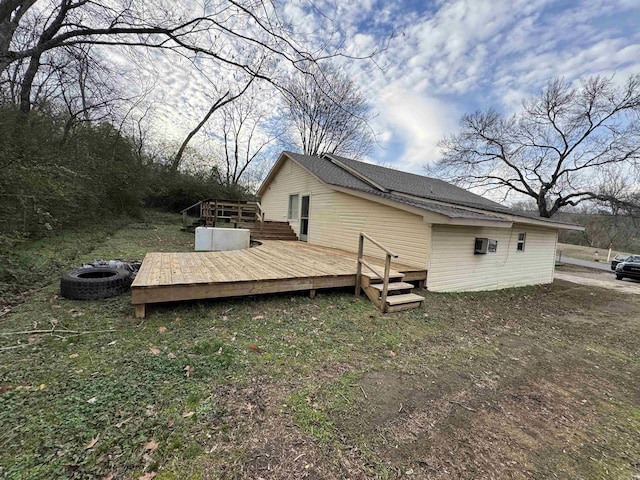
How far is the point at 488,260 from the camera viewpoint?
7105 mm

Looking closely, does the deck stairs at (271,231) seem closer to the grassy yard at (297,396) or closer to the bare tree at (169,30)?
the bare tree at (169,30)

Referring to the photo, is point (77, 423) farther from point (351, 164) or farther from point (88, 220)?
point (88, 220)

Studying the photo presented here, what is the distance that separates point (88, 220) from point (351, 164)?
33.6 feet

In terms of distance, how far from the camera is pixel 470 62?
29.7 ft

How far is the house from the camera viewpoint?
602 centimetres

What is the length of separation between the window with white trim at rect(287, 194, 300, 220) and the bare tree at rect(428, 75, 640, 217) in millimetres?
11673

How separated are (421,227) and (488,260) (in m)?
2.55

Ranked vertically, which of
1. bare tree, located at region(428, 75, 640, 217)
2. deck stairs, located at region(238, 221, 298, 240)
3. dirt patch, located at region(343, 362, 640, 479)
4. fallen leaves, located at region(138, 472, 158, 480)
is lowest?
dirt patch, located at region(343, 362, 640, 479)

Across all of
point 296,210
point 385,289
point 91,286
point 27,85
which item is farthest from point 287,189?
point 91,286

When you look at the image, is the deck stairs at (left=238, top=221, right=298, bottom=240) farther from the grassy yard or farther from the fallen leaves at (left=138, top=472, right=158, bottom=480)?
the fallen leaves at (left=138, top=472, right=158, bottom=480)

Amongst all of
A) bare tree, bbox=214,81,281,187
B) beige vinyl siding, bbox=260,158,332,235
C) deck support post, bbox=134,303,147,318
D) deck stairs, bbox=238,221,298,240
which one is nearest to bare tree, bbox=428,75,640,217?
beige vinyl siding, bbox=260,158,332,235

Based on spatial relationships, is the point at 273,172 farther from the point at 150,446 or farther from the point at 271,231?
the point at 150,446

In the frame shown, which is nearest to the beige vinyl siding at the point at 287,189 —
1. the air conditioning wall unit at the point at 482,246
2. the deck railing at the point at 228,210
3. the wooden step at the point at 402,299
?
the deck railing at the point at 228,210

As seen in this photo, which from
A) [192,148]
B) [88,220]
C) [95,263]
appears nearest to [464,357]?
[95,263]
